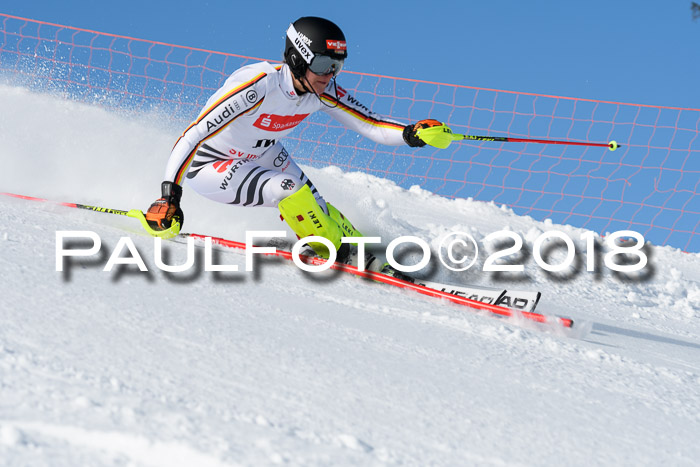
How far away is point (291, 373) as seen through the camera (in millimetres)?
2092

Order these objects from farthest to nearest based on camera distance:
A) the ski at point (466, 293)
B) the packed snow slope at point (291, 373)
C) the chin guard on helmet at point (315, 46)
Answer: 1. the chin guard on helmet at point (315, 46)
2. the ski at point (466, 293)
3. the packed snow slope at point (291, 373)

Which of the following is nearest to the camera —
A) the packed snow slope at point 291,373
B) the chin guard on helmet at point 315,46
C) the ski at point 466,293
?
the packed snow slope at point 291,373

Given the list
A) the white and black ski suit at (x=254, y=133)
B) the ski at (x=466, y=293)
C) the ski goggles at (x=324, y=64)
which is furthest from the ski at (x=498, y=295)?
the ski goggles at (x=324, y=64)

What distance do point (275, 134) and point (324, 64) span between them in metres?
0.61

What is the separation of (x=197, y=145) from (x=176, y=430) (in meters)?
2.50

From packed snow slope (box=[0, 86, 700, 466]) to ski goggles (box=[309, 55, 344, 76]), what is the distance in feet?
3.54

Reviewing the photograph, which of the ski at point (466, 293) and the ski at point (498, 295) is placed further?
the ski at point (498, 295)

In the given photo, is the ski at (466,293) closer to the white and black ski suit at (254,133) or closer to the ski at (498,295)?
the ski at (498,295)

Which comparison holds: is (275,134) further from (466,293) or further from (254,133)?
(466,293)

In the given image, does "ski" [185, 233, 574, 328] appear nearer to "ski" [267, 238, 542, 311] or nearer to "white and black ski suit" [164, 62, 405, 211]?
"ski" [267, 238, 542, 311]

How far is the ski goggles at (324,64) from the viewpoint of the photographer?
3.86 m

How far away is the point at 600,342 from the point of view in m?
3.52

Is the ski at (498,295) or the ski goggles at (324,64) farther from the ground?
the ski goggles at (324,64)

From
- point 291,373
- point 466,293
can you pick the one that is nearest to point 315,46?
point 466,293
